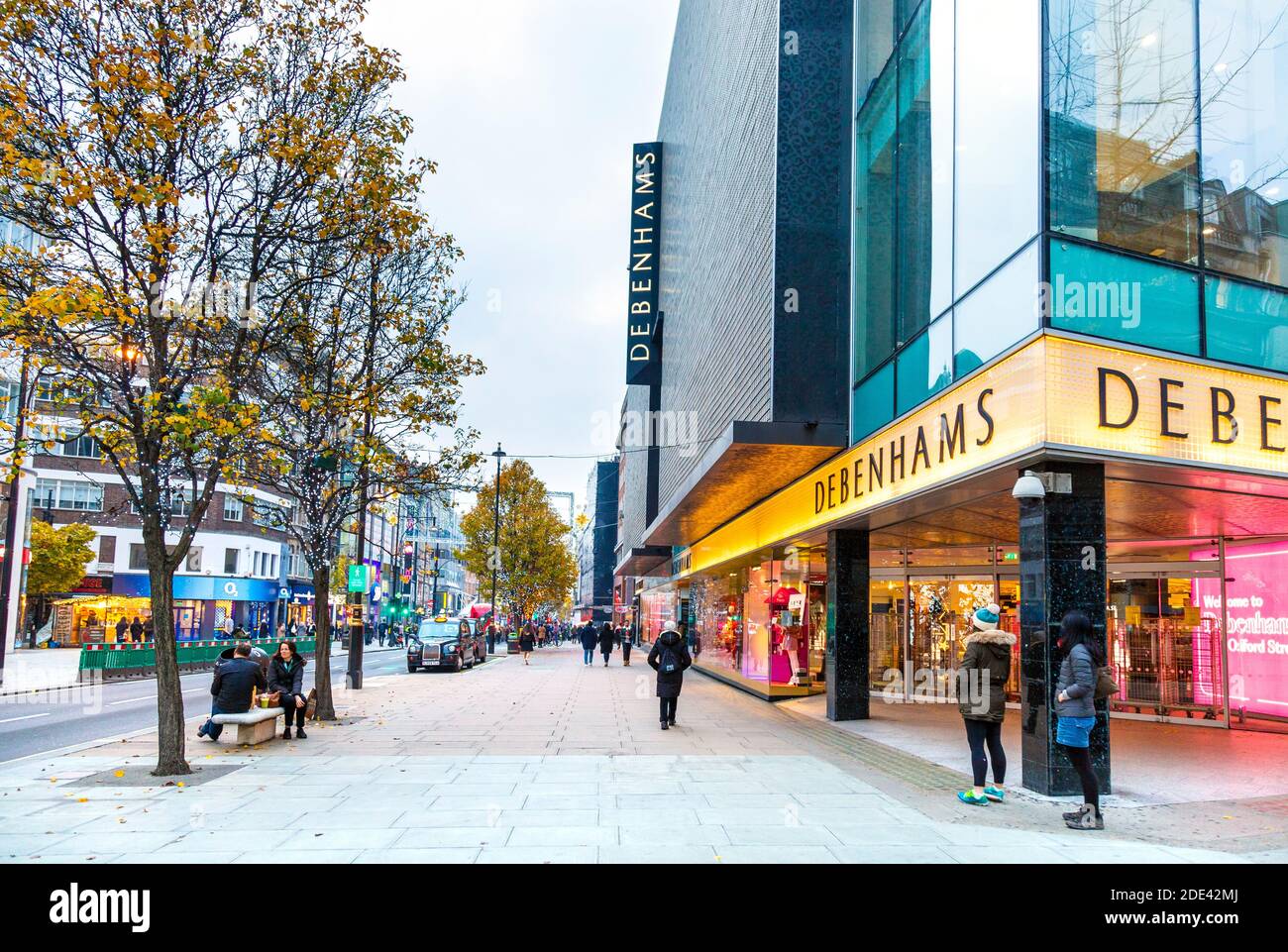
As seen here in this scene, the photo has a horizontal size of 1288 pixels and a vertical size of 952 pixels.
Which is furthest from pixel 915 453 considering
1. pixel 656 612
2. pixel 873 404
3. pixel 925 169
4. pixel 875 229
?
pixel 656 612

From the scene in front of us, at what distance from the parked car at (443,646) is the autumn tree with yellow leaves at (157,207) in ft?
71.8

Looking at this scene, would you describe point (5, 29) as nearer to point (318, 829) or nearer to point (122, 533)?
point (318, 829)

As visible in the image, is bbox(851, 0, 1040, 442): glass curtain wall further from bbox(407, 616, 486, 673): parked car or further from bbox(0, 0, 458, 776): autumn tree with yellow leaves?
bbox(407, 616, 486, 673): parked car

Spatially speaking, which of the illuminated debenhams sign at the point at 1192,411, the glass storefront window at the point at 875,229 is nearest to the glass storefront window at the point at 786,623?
the glass storefront window at the point at 875,229

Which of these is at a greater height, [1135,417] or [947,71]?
[947,71]

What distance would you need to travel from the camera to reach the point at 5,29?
10.1m

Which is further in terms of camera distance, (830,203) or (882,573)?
(882,573)

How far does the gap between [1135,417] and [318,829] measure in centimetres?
860

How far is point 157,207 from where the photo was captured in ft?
35.6

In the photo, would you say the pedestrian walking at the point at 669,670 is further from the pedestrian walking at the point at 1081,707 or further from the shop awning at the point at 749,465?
the pedestrian walking at the point at 1081,707

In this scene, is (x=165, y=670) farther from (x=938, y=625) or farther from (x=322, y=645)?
(x=938, y=625)

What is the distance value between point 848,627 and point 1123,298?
8438 mm

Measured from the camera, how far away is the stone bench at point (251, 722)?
12.5 meters

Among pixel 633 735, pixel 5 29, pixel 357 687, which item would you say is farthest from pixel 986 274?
pixel 357 687
